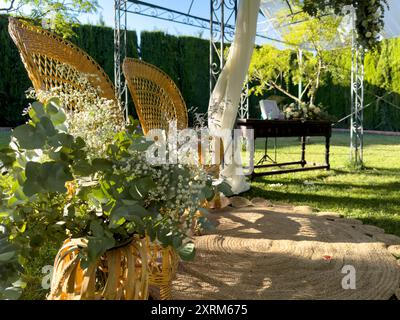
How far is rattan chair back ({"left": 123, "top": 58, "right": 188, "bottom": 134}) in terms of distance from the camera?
2760 mm

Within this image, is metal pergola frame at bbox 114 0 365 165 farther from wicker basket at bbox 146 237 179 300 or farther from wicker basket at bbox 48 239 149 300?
wicker basket at bbox 48 239 149 300

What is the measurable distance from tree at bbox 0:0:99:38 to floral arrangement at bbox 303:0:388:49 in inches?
104

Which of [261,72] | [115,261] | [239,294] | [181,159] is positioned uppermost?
[261,72]

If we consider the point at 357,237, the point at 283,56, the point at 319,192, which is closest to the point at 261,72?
the point at 283,56

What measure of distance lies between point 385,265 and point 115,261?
1451 mm

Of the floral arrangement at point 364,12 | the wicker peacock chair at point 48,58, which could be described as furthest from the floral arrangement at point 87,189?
the floral arrangement at point 364,12

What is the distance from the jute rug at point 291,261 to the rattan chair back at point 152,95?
918 millimetres

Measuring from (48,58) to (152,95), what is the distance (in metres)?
0.98

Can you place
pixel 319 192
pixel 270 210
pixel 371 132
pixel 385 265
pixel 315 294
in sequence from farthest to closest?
1. pixel 371 132
2. pixel 319 192
3. pixel 270 210
4. pixel 385 265
5. pixel 315 294

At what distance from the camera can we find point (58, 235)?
0.93 meters

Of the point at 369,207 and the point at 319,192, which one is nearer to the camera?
the point at 369,207

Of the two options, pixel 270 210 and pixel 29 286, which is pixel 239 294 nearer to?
pixel 29 286

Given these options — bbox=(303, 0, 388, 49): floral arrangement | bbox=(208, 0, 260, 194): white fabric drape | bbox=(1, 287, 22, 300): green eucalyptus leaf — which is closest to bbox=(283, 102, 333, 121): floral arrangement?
bbox=(303, 0, 388, 49): floral arrangement

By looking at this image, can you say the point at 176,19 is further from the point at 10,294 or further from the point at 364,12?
A: the point at 10,294
